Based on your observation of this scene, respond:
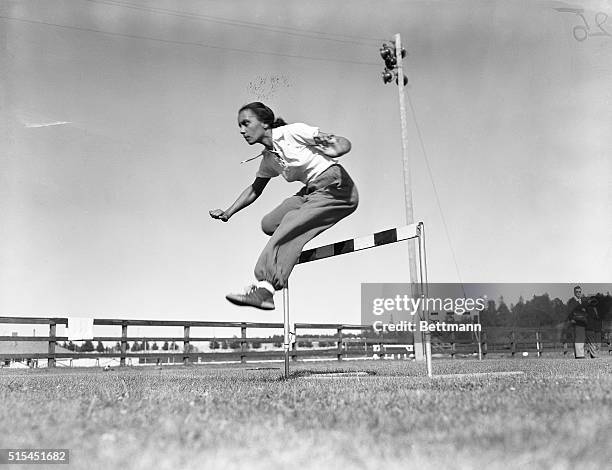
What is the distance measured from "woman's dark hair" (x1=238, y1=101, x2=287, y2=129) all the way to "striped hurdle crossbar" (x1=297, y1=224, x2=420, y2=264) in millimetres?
1197

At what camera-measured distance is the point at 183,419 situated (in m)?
2.03

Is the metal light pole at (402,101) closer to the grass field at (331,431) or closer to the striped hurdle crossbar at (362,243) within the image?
the striped hurdle crossbar at (362,243)

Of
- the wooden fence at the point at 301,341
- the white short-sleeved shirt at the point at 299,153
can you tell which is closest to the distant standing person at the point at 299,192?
the white short-sleeved shirt at the point at 299,153

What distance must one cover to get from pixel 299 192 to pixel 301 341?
44.3ft

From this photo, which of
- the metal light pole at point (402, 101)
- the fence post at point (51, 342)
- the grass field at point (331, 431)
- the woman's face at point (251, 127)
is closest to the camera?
the grass field at point (331, 431)

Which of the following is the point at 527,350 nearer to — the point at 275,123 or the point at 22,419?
the point at 275,123

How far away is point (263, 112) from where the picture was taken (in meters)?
4.79

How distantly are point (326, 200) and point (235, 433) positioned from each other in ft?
9.79

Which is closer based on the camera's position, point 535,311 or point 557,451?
point 557,451

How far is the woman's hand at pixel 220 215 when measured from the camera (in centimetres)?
524

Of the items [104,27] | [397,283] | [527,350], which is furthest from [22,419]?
[527,350]

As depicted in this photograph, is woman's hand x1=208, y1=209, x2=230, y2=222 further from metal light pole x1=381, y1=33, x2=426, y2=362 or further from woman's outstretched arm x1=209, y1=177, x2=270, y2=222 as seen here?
metal light pole x1=381, y1=33, x2=426, y2=362

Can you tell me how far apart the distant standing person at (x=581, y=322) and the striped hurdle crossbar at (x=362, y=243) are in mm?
9600

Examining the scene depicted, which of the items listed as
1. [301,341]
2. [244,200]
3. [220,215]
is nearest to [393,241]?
[244,200]
